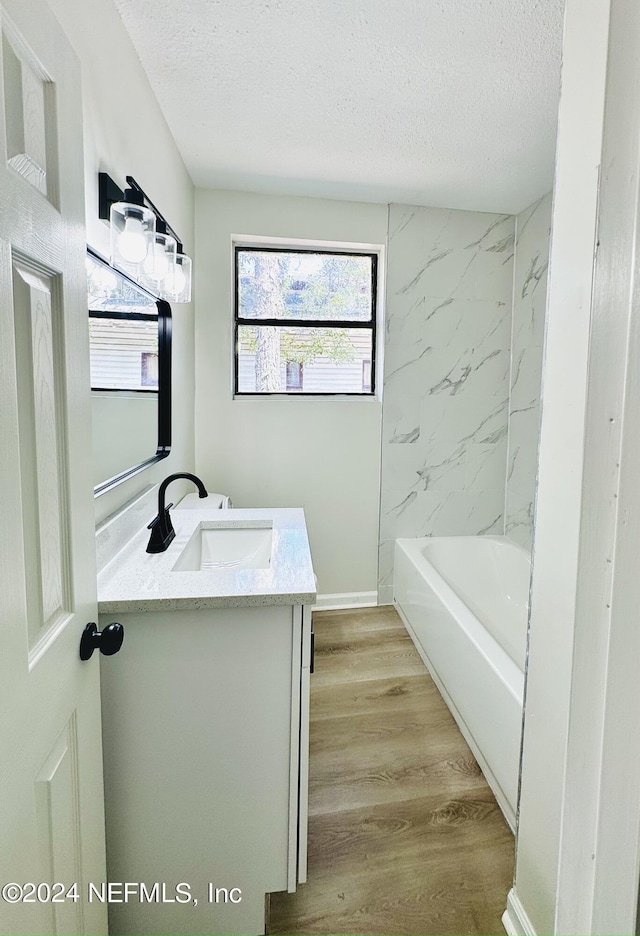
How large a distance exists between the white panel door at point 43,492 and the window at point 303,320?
209 centimetres

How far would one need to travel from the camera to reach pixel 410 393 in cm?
307

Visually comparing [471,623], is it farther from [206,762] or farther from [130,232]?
[130,232]

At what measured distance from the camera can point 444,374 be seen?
310cm

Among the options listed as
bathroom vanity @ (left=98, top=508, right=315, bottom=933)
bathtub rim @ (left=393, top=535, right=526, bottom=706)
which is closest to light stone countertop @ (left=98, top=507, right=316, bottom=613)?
bathroom vanity @ (left=98, top=508, right=315, bottom=933)

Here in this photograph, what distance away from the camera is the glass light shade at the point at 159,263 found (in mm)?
1544

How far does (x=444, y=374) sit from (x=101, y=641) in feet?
8.78

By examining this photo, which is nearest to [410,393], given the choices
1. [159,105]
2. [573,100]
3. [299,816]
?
[159,105]

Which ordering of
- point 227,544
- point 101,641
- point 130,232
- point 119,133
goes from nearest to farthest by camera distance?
point 101,641, point 130,232, point 119,133, point 227,544

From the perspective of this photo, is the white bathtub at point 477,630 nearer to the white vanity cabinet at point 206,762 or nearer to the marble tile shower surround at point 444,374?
the marble tile shower surround at point 444,374

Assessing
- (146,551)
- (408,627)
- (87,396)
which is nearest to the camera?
(87,396)

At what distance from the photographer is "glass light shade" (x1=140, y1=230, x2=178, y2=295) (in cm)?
154

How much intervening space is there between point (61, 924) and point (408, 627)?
228cm

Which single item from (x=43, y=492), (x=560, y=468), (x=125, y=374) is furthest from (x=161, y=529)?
(x=560, y=468)

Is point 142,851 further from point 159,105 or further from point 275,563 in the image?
point 159,105
